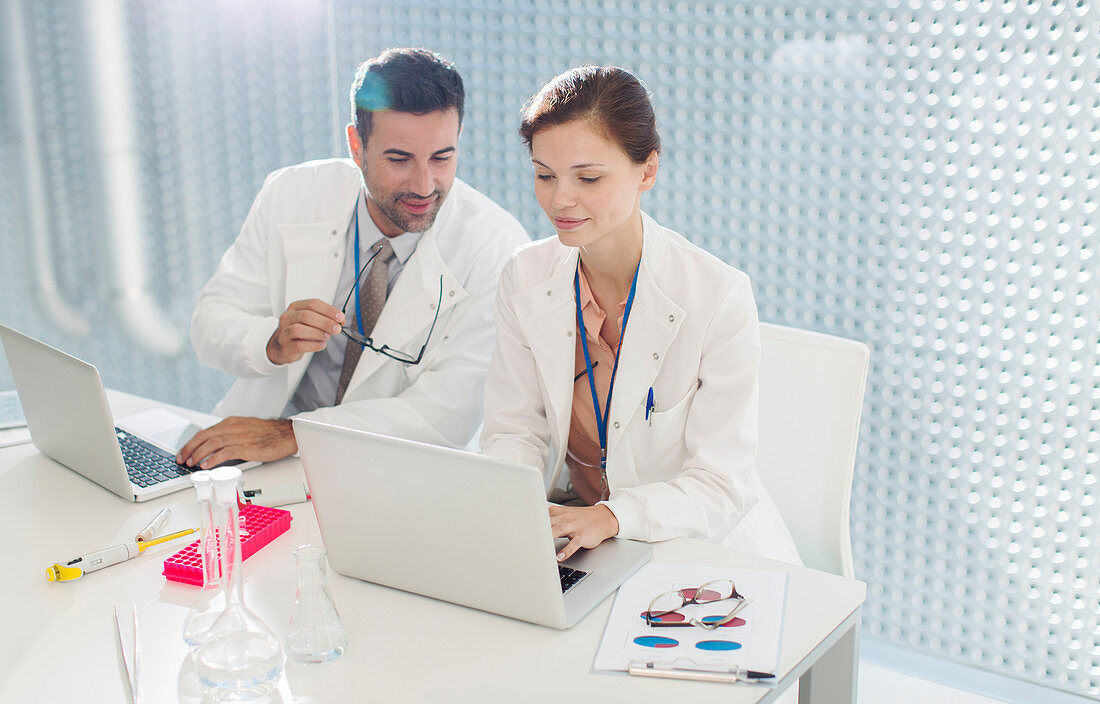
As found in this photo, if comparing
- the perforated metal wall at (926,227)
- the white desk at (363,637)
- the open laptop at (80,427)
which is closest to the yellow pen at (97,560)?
the white desk at (363,637)

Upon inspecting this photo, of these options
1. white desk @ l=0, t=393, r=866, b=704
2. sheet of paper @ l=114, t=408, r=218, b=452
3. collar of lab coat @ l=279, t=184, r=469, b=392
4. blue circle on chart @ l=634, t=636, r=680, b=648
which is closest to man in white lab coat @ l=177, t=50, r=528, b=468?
collar of lab coat @ l=279, t=184, r=469, b=392

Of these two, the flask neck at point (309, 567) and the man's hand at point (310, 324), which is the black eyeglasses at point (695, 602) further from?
the man's hand at point (310, 324)

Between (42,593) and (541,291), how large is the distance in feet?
3.25

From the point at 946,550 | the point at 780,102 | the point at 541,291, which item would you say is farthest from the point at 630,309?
the point at 946,550

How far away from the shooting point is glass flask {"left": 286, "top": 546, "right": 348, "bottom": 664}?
121cm

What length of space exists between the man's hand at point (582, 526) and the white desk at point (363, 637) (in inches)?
3.7

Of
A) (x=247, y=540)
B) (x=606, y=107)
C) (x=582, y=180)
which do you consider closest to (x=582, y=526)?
(x=247, y=540)

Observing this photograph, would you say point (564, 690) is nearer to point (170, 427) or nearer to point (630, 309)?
point (630, 309)

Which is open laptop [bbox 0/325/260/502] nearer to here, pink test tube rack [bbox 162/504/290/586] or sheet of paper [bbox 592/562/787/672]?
pink test tube rack [bbox 162/504/290/586]

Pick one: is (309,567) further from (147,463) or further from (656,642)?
(147,463)

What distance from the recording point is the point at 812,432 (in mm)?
1920

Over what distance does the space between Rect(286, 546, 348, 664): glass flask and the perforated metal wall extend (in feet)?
5.62

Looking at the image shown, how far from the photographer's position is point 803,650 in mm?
1255

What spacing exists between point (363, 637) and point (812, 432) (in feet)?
3.37
